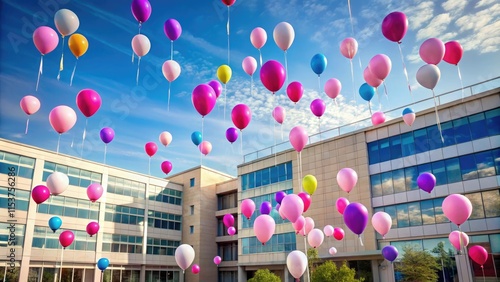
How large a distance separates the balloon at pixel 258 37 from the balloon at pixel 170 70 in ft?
9.86

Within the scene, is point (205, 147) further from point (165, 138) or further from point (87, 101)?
point (87, 101)

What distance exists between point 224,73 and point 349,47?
185 inches

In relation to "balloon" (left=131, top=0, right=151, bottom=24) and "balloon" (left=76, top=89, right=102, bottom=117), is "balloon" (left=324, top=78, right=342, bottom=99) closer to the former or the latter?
"balloon" (left=131, top=0, right=151, bottom=24)

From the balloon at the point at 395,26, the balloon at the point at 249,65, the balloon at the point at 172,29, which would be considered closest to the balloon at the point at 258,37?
the balloon at the point at 249,65

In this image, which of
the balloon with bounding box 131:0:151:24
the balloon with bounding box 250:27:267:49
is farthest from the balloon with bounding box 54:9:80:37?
the balloon with bounding box 250:27:267:49

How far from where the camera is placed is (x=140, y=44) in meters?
13.0

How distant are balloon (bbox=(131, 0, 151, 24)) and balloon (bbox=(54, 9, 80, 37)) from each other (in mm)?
1829

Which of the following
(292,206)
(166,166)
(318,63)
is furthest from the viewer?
(166,166)

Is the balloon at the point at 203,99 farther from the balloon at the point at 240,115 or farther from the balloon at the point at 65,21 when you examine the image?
the balloon at the point at 65,21

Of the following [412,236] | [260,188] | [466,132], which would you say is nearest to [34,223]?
[260,188]

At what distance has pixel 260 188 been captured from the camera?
3089cm

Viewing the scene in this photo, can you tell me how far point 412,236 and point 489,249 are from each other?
381 centimetres

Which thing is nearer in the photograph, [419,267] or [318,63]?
[318,63]

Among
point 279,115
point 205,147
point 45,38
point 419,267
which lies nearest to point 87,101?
point 45,38
